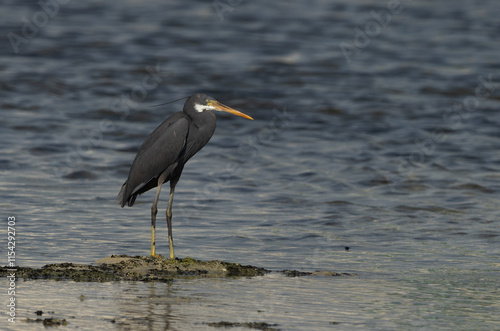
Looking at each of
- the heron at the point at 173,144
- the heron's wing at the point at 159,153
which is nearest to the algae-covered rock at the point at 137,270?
the heron at the point at 173,144

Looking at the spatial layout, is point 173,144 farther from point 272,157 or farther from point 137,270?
point 272,157

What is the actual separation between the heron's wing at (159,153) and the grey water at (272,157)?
0.75 m

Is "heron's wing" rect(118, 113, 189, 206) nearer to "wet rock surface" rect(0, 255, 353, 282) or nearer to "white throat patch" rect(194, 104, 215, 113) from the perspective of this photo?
"white throat patch" rect(194, 104, 215, 113)

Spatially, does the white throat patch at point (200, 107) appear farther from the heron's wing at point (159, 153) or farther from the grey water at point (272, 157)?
the grey water at point (272, 157)

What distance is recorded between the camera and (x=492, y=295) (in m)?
7.31

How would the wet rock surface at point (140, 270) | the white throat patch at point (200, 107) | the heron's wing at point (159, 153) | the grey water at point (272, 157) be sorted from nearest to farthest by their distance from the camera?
the grey water at point (272, 157) < the wet rock surface at point (140, 270) < the heron's wing at point (159, 153) < the white throat patch at point (200, 107)

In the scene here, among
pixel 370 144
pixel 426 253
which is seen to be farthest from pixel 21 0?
pixel 426 253

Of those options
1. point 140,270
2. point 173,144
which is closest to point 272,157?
point 173,144

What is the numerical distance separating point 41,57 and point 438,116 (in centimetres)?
1009

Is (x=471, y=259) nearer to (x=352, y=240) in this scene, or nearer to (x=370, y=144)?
(x=352, y=240)

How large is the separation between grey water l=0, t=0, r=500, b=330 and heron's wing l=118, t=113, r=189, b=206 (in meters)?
0.75

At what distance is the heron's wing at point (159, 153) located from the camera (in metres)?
8.68

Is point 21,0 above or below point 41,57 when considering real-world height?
above

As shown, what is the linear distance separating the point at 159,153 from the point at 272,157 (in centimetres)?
588
